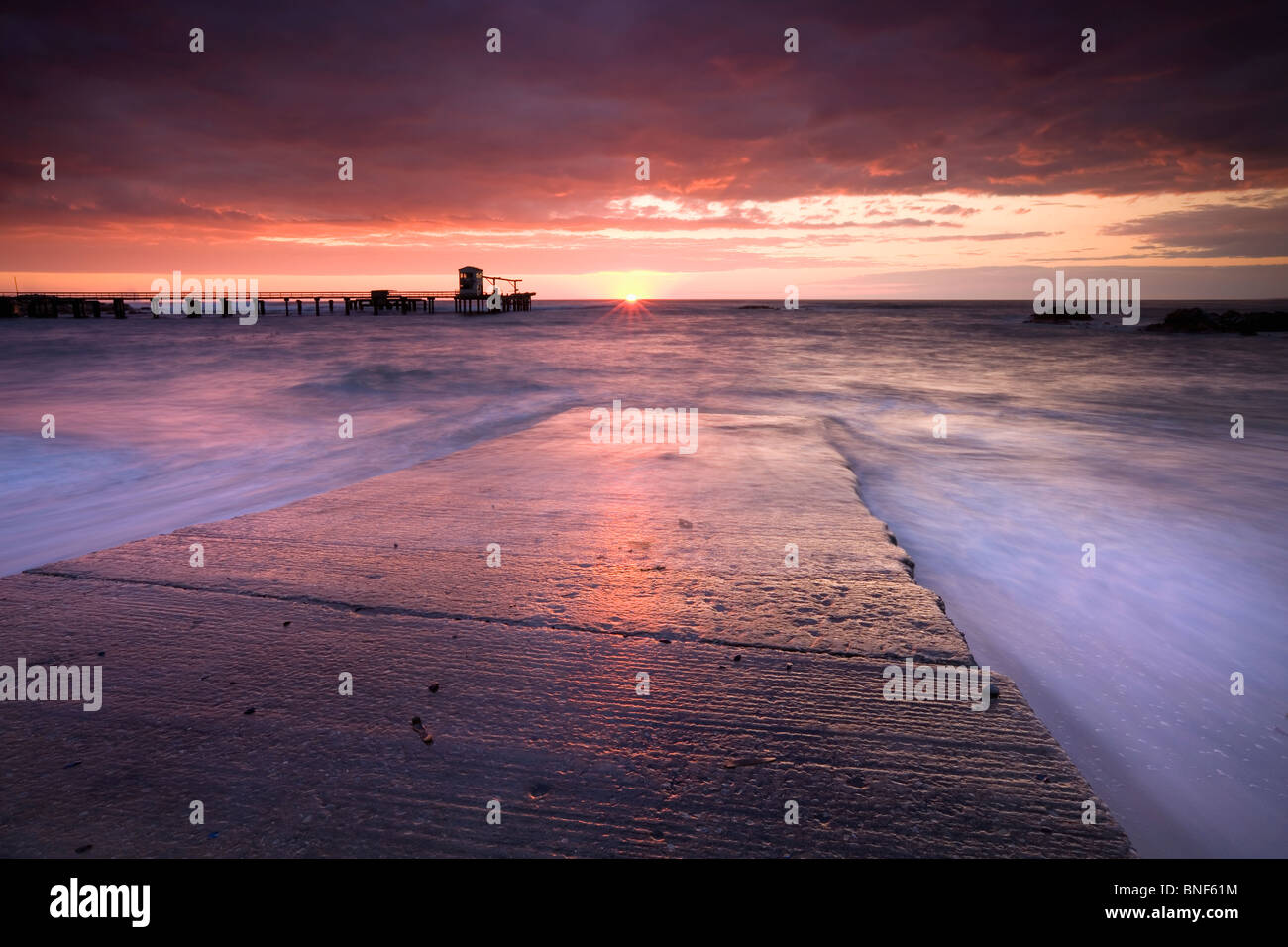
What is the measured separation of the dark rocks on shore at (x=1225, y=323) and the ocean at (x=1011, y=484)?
22515mm

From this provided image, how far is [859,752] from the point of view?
1727mm

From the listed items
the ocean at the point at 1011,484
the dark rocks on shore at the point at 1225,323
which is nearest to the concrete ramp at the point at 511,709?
the ocean at the point at 1011,484

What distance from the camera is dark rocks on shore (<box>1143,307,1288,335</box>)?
3600 centimetres

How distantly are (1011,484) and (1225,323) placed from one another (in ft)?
145

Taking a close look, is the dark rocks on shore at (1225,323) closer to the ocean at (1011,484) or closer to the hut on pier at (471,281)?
the ocean at (1011,484)

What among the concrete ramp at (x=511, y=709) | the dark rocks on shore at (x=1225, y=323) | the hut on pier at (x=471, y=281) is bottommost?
the concrete ramp at (x=511, y=709)

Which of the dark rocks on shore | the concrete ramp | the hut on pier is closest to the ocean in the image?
the concrete ramp

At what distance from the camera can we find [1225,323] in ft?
124

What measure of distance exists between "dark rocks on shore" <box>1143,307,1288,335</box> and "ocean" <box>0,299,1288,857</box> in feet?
73.9

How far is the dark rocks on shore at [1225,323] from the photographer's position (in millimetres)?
36000

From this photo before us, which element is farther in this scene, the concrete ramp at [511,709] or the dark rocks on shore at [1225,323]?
the dark rocks on shore at [1225,323]

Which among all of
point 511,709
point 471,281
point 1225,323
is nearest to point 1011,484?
point 511,709

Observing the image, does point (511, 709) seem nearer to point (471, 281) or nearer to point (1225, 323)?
point (1225, 323)
